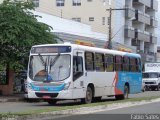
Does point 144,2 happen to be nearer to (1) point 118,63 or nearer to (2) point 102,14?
(2) point 102,14

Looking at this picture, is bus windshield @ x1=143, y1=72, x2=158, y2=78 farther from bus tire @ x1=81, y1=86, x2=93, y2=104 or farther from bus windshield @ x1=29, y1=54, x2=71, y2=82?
bus windshield @ x1=29, y1=54, x2=71, y2=82

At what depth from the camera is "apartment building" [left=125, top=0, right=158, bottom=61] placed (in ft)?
251

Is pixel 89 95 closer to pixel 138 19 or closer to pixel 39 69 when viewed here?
pixel 39 69

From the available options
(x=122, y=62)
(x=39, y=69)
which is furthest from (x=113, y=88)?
(x=39, y=69)

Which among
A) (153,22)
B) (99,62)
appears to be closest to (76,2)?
(153,22)

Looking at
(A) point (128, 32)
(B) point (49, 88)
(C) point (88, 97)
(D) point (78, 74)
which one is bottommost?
(C) point (88, 97)

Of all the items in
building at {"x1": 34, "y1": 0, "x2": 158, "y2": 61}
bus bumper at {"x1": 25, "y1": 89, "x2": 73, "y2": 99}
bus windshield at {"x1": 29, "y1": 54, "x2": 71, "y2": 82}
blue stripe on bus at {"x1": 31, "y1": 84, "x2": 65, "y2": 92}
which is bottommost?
bus bumper at {"x1": 25, "y1": 89, "x2": 73, "y2": 99}

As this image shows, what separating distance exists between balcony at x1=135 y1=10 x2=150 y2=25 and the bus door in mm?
54814

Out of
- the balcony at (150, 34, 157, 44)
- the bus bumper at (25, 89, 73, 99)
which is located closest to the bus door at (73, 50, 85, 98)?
the bus bumper at (25, 89, 73, 99)

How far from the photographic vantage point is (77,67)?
81.7 feet

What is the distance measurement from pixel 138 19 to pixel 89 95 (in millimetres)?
54946

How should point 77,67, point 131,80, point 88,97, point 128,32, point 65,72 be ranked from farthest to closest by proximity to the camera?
point 128,32 < point 131,80 < point 88,97 < point 77,67 < point 65,72

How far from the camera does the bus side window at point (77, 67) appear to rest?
80.9ft

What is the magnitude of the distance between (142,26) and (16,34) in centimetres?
5522
